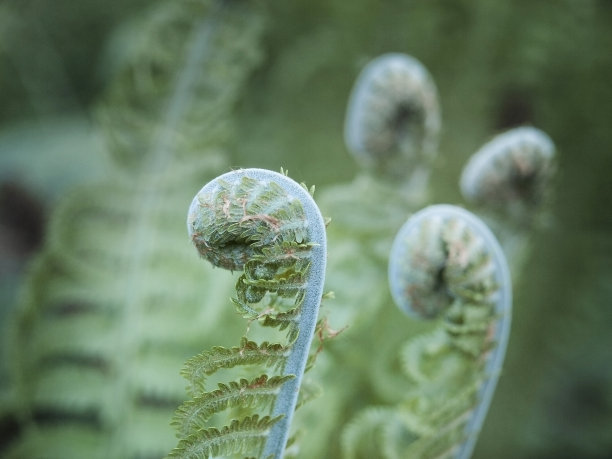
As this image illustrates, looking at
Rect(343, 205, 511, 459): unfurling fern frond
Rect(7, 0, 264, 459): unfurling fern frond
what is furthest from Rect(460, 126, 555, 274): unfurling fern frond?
Rect(7, 0, 264, 459): unfurling fern frond

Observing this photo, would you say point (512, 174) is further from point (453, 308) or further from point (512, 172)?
point (453, 308)

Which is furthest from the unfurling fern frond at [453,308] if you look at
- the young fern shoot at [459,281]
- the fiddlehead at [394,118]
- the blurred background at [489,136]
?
the blurred background at [489,136]

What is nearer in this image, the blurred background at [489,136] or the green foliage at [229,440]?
the green foliage at [229,440]

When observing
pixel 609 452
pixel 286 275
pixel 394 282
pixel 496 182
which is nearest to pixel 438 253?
pixel 394 282

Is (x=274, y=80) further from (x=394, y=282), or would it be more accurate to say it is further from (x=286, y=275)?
(x=286, y=275)

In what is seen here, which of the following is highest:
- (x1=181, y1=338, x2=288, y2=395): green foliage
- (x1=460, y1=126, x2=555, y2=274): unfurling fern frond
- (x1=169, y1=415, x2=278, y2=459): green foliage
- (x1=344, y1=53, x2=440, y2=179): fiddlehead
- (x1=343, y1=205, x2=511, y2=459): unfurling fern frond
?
(x1=344, y1=53, x2=440, y2=179): fiddlehead

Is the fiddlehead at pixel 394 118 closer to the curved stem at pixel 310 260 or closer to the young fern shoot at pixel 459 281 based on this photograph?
the young fern shoot at pixel 459 281

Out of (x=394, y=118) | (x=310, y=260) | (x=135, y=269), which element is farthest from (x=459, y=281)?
(x=135, y=269)

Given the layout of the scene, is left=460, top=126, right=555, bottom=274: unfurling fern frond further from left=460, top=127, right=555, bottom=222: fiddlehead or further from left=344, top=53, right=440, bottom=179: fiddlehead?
left=344, top=53, right=440, bottom=179: fiddlehead
